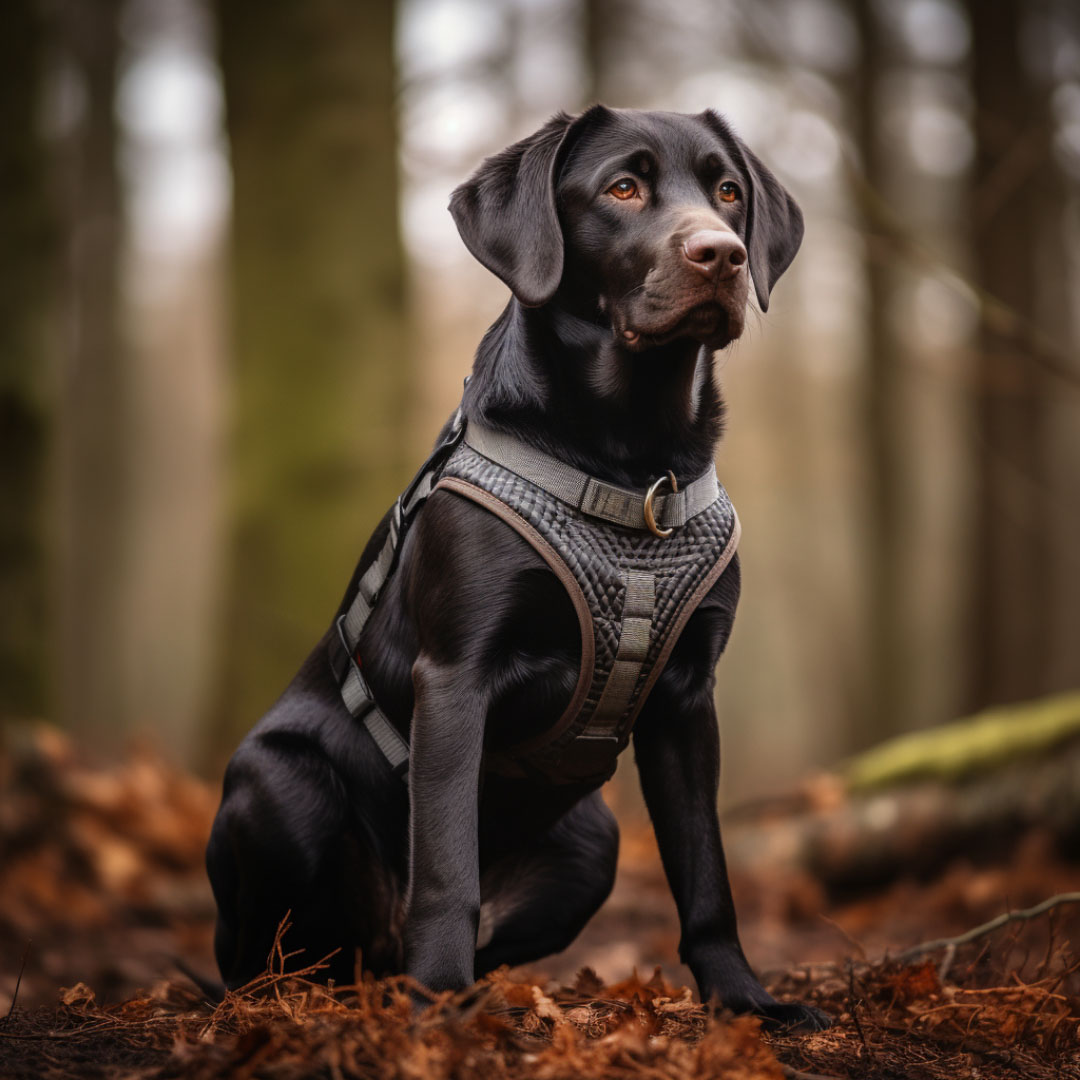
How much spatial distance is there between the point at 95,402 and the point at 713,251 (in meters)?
14.0

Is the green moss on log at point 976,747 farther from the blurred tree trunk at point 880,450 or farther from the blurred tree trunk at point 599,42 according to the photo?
the blurred tree trunk at point 599,42

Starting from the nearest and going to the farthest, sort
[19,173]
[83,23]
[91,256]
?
[19,173] < [83,23] < [91,256]

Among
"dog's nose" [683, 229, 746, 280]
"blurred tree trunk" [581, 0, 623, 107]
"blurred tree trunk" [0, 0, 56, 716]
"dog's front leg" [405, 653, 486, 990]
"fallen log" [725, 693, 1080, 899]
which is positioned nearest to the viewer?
"dog's front leg" [405, 653, 486, 990]

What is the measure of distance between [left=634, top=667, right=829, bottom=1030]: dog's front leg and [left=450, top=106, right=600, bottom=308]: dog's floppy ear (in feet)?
3.34

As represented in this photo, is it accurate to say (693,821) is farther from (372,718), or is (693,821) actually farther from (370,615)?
(370,615)

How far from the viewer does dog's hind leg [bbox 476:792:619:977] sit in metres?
Result: 3.28

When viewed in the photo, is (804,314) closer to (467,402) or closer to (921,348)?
(921,348)

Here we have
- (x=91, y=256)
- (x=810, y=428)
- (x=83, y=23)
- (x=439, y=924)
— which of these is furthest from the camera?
(x=810, y=428)

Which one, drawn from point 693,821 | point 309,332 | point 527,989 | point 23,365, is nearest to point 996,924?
point 693,821

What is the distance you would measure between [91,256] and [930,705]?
11920 millimetres

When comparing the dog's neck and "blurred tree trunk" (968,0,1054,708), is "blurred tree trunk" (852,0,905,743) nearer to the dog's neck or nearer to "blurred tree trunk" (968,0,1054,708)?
"blurred tree trunk" (968,0,1054,708)

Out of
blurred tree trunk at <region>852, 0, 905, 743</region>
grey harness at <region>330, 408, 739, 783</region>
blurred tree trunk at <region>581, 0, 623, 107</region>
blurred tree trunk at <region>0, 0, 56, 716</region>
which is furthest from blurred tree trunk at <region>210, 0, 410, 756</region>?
blurred tree trunk at <region>852, 0, 905, 743</region>

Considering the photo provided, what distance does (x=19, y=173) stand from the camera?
23.6 feet

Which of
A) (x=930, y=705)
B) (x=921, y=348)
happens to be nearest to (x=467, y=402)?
(x=921, y=348)
